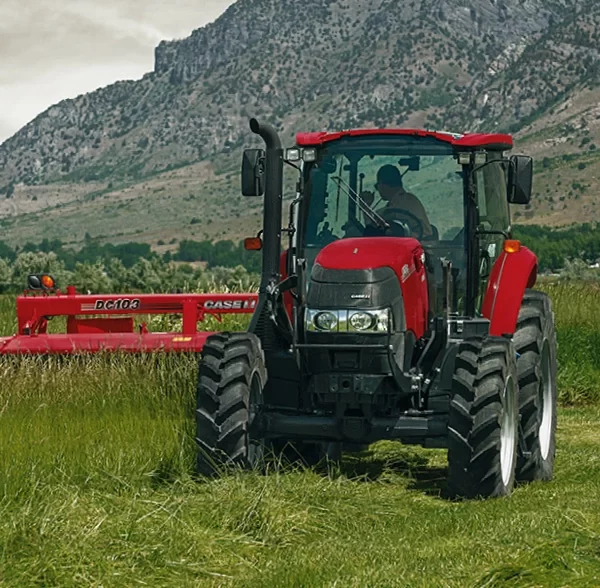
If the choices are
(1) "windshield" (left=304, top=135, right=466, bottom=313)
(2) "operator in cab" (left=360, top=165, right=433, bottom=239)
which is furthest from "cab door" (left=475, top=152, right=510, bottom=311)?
(2) "operator in cab" (left=360, top=165, right=433, bottom=239)

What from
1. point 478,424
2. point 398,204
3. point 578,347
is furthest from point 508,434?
point 578,347

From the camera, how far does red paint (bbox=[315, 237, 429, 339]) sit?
8.34 metres

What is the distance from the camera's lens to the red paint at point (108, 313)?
11320 mm

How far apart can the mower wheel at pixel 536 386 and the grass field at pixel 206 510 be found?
0.67ft

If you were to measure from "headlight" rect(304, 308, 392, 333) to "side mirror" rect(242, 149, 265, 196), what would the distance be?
1.19 meters

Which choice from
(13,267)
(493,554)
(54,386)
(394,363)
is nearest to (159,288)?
(13,267)

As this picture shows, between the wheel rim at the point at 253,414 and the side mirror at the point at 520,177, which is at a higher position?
the side mirror at the point at 520,177

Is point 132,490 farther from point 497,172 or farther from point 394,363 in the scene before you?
point 497,172

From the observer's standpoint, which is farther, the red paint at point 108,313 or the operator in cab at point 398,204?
the red paint at point 108,313

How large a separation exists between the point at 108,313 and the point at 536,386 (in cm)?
477

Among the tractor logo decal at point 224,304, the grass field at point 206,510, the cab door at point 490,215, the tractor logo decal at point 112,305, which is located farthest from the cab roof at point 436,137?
the tractor logo decal at point 112,305

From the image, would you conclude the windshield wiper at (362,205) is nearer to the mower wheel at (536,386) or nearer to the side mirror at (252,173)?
the side mirror at (252,173)

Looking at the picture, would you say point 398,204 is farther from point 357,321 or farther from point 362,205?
point 357,321

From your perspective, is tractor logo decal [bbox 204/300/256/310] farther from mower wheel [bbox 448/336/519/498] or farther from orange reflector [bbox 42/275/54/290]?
mower wheel [bbox 448/336/519/498]
